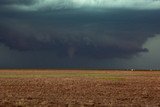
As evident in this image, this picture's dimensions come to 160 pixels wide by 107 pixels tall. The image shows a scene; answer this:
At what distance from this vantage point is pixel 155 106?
102 feet

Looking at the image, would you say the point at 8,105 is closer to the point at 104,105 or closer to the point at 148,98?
the point at 104,105

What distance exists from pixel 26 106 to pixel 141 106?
765 cm

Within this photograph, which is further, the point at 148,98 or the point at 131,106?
the point at 148,98

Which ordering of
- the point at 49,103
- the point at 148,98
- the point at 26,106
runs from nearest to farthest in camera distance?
the point at 26,106, the point at 49,103, the point at 148,98

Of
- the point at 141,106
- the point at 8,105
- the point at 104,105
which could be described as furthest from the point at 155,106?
the point at 8,105

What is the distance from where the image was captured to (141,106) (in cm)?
3091

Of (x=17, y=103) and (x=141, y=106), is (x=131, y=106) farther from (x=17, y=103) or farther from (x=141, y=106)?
(x=17, y=103)

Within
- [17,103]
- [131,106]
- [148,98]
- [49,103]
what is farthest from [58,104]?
[148,98]

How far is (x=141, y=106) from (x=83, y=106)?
13.1ft

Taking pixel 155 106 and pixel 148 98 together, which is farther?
pixel 148 98

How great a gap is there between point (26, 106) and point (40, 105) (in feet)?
3.31

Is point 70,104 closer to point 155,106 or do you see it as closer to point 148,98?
point 155,106

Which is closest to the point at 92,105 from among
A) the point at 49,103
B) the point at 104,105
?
the point at 104,105

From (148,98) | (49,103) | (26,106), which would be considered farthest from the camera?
(148,98)
